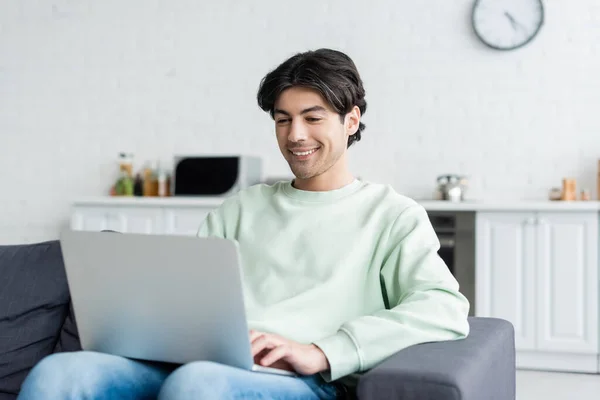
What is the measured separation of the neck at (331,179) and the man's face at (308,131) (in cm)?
2

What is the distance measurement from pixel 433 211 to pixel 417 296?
2553 mm

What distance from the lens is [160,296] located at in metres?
1.44

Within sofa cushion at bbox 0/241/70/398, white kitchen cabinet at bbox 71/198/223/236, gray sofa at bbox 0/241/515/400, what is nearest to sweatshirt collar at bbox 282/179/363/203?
gray sofa at bbox 0/241/515/400

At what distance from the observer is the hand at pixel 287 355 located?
150 centimetres

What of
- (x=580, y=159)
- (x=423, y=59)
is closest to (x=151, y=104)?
(x=423, y=59)

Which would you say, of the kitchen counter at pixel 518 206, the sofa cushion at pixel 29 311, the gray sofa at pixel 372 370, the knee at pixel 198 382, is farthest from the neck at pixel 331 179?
the kitchen counter at pixel 518 206

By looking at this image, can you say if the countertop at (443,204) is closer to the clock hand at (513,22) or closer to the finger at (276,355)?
the clock hand at (513,22)

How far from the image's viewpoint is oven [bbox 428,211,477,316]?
409 cm

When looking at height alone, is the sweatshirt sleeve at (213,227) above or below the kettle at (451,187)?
above

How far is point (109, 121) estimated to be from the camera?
5242mm

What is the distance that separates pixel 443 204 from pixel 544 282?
2.01ft

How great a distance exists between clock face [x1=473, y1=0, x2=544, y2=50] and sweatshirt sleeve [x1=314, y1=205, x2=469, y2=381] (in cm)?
292

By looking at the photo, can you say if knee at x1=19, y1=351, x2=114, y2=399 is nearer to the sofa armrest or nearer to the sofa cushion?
the sofa armrest

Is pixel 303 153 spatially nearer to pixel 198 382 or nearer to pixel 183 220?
pixel 198 382
